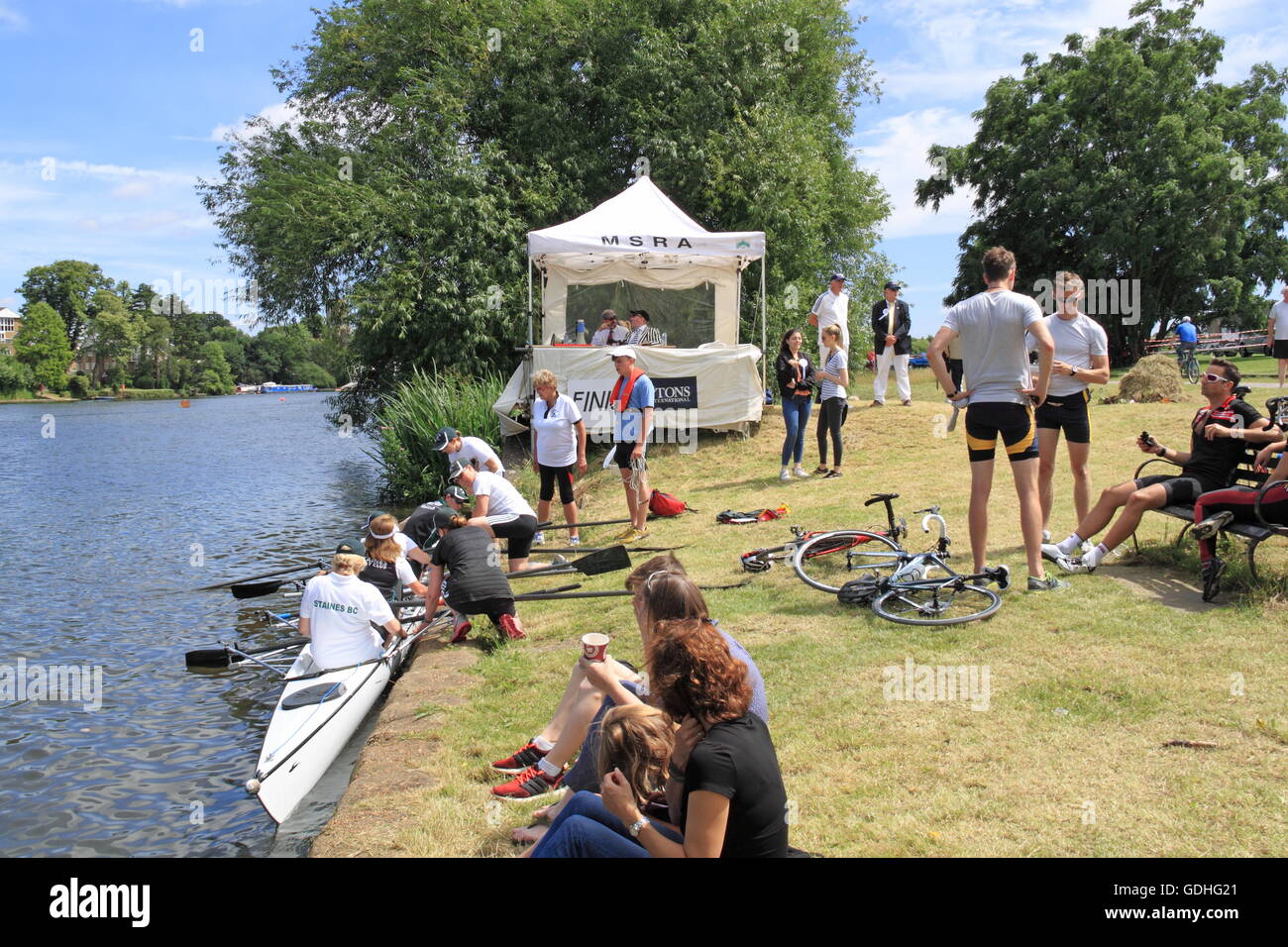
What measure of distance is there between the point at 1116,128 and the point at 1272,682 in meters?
35.7

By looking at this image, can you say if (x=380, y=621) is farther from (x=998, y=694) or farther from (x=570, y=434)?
(x=998, y=694)

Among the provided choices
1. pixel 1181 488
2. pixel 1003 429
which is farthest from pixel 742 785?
pixel 1181 488

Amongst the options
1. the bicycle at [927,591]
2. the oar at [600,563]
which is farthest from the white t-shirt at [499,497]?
the bicycle at [927,591]

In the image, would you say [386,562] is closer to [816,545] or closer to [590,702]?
[816,545]

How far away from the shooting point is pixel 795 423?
12.3 m

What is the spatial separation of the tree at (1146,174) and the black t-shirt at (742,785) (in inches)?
1242

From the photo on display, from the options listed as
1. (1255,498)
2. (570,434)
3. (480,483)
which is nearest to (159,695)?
(480,483)

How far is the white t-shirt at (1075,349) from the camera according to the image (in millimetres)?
7184

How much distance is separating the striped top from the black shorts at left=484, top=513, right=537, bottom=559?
5058 mm

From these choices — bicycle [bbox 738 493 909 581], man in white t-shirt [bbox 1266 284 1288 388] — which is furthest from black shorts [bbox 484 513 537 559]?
man in white t-shirt [bbox 1266 284 1288 388]

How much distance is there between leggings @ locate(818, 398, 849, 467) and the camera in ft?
39.6

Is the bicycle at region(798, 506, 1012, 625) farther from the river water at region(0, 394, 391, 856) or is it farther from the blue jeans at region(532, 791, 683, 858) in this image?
the river water at region(0, 394, 391, 856)

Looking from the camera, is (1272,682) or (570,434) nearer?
(1272,682)

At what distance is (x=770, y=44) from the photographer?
920 inches
